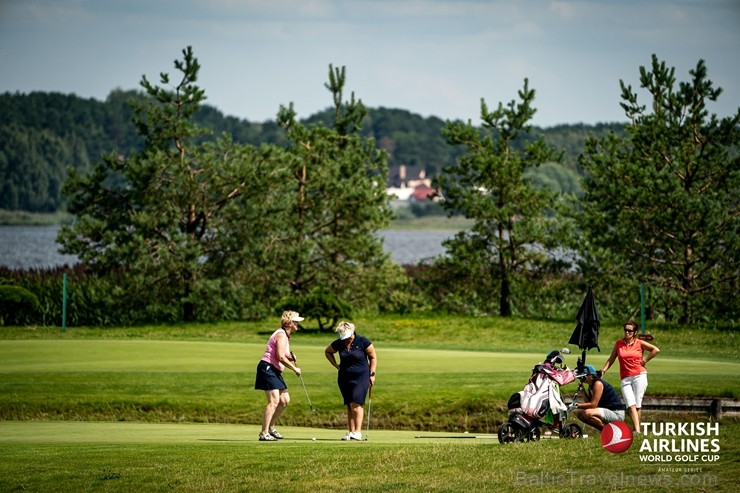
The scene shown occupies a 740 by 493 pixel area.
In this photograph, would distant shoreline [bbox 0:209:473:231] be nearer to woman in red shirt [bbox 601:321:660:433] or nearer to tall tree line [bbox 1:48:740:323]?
tall tree line [bbox 1:48:740:323]

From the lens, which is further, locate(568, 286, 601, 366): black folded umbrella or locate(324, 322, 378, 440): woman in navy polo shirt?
locate(568, 286, 601, 366): black folded umbrella

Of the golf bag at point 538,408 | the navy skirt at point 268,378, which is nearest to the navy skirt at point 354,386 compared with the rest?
the navy skirt at point 268,378

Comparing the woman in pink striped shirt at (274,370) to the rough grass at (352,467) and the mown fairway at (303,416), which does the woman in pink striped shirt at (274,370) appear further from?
the rough grass at (352,467)

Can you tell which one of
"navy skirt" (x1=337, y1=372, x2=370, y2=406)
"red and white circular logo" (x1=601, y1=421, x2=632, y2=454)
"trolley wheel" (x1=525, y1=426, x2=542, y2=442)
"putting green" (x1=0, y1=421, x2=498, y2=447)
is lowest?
"putting green" (x1=0, y1=421, x2=498, y2=447)

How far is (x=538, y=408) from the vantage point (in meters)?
17.4

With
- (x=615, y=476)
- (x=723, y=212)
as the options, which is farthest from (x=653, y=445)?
(x=723, y=212)

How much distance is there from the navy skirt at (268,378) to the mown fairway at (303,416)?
90 cm

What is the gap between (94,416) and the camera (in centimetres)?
2327

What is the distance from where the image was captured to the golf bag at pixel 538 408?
17328mm

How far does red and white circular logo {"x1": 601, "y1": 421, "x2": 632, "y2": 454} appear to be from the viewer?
51.5 ft

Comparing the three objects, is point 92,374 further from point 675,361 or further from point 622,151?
point 622,151

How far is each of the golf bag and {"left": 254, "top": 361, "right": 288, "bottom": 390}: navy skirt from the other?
3388 millimetres

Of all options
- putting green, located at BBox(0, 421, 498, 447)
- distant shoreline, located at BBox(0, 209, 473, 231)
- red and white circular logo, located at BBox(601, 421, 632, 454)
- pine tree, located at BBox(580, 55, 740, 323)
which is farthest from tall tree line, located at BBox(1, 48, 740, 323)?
distant shoreline, located at BBox(0, 209, 473, 231)

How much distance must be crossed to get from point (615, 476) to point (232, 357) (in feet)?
54.2
